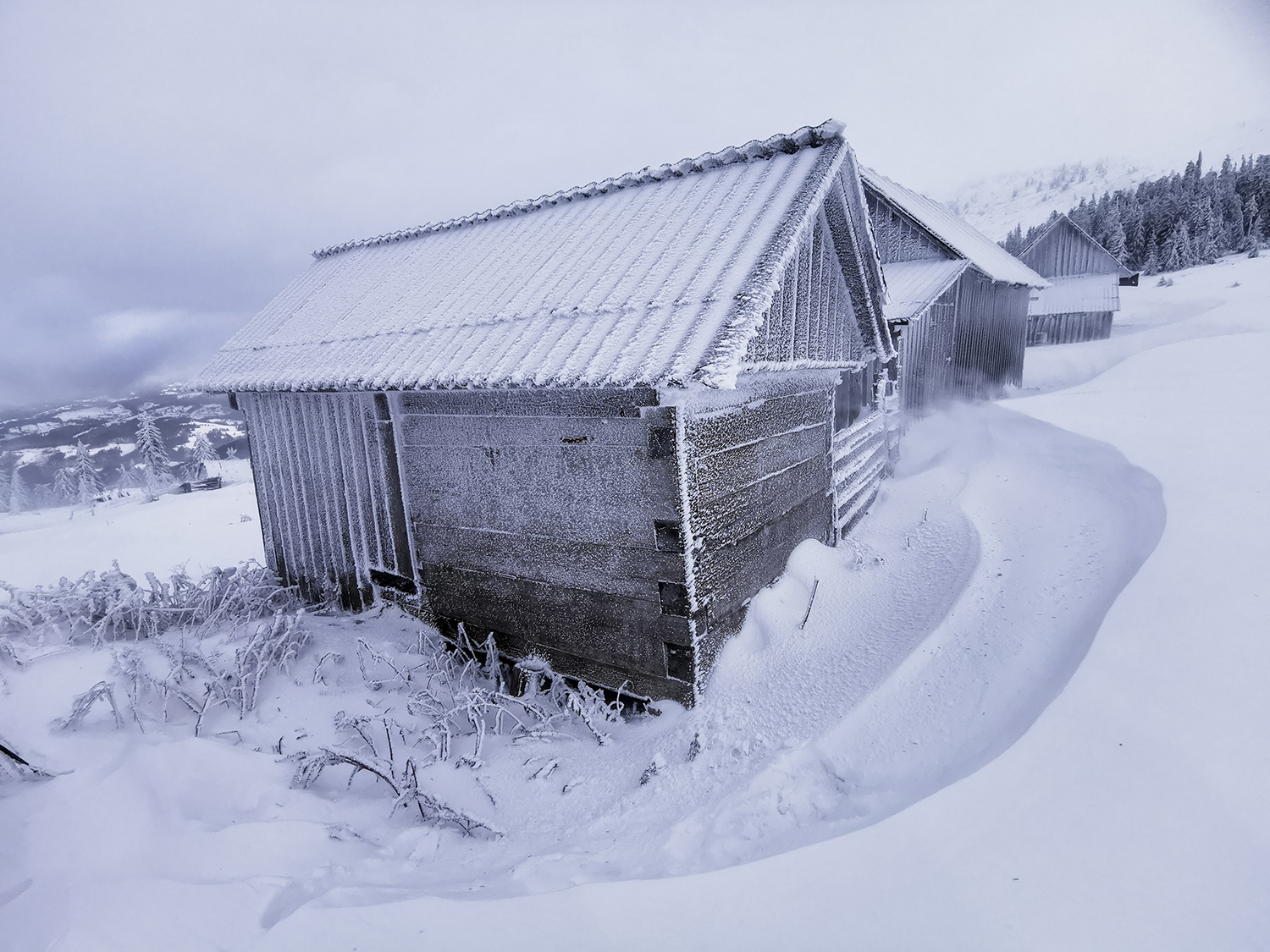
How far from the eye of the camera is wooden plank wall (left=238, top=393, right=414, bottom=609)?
6.30m

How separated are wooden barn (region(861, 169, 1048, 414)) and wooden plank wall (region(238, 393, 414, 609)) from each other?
8.81 metres

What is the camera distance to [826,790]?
3.30m

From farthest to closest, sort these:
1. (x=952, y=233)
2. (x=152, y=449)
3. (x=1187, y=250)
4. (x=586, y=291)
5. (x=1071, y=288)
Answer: (x=1187, y=250), (x=152, y=449), (x=1071, y=288), (x=952, y=233), (x=586, y=291)

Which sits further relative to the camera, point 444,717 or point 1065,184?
point 1065,184

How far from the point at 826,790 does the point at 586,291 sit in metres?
4.00

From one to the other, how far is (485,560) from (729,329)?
3303mm

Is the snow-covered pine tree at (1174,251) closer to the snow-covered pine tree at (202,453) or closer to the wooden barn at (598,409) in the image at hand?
the wooden barn at (598,409)

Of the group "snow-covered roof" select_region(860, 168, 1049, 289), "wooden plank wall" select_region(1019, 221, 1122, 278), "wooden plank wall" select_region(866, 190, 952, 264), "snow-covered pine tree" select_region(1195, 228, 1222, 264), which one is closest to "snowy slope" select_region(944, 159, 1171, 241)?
"snow-covered pine tree" select_region(1195, 228, 1222, 264)

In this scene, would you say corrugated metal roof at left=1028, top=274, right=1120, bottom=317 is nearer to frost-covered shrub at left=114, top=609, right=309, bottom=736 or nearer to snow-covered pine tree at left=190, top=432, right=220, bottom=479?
frost-covered shrub at left=114, top=609, right=309, bottom=736

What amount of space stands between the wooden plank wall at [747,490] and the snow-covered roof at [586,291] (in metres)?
0.78

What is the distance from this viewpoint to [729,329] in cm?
364

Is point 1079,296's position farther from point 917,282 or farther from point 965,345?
point 917,282

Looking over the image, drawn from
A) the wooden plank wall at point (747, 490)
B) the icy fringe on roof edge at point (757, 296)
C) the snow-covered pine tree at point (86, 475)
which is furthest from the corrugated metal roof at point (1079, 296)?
the snow-covered pine tree at point (86, 475)

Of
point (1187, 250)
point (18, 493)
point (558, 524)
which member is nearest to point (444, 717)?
point (558, 524)
